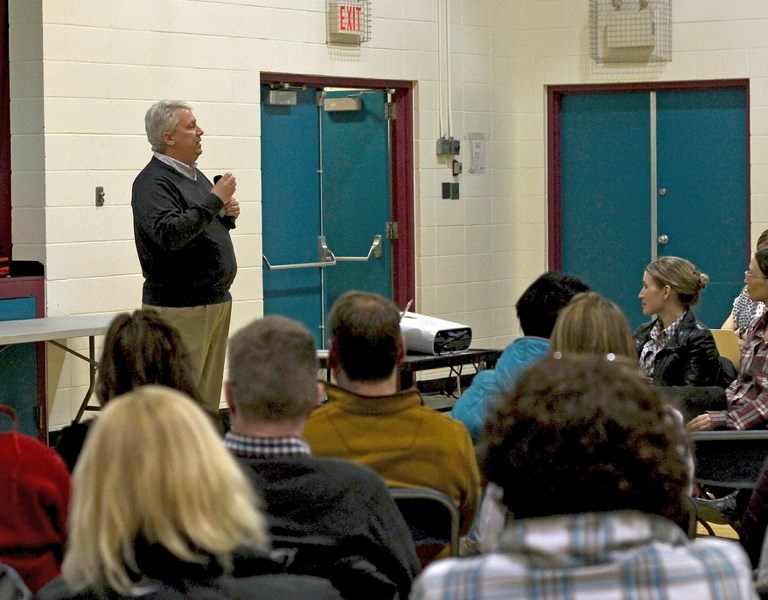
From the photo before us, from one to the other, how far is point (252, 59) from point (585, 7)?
95.5 inches

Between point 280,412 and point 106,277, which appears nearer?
point 280,412

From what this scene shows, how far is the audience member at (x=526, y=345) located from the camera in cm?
292

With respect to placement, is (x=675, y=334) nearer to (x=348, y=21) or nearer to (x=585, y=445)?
(x=585, y=445)

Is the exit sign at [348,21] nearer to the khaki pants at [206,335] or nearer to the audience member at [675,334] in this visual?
the khaki pants at [206,335]

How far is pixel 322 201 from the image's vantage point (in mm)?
6895

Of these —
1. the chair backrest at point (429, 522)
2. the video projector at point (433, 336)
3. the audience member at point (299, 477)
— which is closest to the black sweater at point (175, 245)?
the video projector at point (433, 336)

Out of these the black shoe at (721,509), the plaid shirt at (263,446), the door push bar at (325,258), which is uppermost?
the door push bar at (325,258)

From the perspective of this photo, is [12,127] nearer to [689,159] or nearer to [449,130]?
[449,130]

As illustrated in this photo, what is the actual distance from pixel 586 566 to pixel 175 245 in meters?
3.54

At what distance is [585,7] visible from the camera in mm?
7613

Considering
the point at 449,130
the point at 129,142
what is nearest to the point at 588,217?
the point at 449,130

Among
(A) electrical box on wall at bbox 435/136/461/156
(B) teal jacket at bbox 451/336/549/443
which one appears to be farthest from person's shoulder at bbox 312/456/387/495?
(A) electrical box on wall at bbox 435/136/461/156

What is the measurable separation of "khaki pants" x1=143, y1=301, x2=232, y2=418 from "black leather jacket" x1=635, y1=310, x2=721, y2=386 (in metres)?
1.80

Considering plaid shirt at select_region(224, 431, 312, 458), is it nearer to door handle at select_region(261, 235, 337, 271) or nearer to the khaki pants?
the khaki pants
